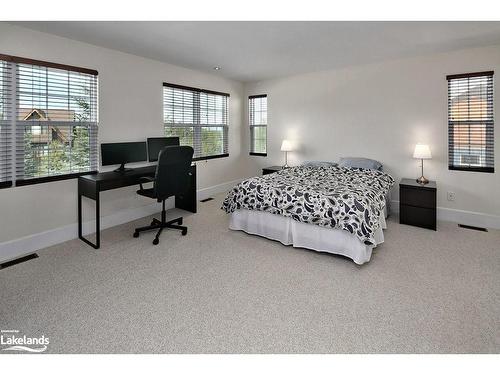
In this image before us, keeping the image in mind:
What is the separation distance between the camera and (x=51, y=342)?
1.76 meters

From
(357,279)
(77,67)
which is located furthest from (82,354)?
(77,67)

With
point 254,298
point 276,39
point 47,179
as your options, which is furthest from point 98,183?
point 276,39

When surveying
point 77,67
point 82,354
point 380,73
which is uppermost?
point 380,73

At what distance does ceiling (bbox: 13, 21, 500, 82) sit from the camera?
297 cm

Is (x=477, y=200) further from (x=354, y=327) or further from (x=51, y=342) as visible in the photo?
(x=51, y=342)

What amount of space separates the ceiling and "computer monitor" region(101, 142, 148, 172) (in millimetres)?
1250

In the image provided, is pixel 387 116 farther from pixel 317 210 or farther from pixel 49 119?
pixel 49 119

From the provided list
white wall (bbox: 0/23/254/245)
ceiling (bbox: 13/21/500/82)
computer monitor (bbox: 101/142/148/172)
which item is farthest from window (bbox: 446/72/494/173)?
computer monitor (bbox: 101/142/148/172)

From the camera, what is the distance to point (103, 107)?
3732 mm

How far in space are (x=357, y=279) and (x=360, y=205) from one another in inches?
28.1

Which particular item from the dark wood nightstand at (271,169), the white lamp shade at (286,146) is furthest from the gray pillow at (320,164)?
the dark wood nightstand at (271,169)

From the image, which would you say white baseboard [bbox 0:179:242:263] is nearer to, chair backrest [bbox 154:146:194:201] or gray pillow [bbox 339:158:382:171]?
chair backrest [bbox 154:146:194:201]

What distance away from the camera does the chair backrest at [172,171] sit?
10.8 ft

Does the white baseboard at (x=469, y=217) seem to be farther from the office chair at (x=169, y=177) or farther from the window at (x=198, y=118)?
the window at (x=198, y=118)
